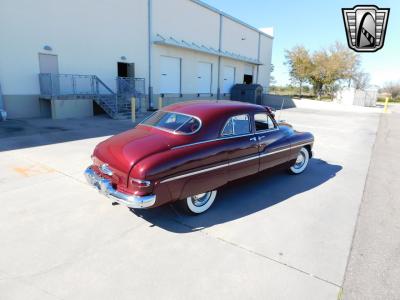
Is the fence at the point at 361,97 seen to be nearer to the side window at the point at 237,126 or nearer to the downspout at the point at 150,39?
the downspout at the point at 150,39

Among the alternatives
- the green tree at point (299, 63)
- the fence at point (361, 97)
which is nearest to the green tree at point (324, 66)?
the green tree at point (299, 63)

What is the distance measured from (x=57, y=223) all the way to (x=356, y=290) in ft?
11.5

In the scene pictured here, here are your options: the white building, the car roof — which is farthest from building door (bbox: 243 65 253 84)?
the car roof

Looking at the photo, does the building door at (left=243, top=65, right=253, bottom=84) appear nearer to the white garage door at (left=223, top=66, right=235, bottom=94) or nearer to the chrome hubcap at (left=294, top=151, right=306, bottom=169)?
the white garage door at (left=223, top=66, right=235, bottom=94)

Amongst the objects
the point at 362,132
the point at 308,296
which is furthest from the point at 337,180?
the point at 362,132

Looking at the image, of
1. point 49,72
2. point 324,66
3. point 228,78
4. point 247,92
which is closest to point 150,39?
point 49,72

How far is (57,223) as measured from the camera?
3670 millimetres

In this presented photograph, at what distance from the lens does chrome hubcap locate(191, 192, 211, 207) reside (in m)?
3.99

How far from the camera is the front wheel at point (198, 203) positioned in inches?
151

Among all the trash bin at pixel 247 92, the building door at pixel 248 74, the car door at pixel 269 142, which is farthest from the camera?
the building door at pixel 248 74

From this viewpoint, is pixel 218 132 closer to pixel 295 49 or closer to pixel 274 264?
pixel 274 264

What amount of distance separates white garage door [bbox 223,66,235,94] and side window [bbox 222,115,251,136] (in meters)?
22.3

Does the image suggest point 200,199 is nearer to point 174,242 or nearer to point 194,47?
point 174,242

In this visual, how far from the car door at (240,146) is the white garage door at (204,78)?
1889 cm
